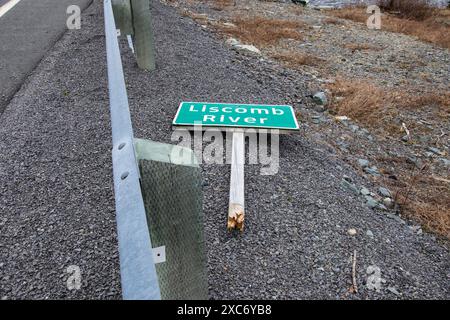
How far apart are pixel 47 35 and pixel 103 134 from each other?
12.1 ft

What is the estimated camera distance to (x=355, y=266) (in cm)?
217

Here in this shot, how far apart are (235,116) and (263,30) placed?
610 centimetres

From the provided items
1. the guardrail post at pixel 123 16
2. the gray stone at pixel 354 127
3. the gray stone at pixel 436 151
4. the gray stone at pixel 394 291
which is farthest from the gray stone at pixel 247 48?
the gray stone at pixel 394 291

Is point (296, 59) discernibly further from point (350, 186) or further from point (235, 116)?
point (350, 186)

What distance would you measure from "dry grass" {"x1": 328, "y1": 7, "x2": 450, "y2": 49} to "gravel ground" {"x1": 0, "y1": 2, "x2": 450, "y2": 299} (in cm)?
855

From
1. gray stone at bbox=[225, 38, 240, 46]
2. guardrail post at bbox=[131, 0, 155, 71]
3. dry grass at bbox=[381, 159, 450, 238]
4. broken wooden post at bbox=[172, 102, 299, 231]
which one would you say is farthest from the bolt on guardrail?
gray stone at bbox=[225, 38, 240, 46]

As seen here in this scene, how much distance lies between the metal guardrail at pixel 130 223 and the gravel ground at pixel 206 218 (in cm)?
91

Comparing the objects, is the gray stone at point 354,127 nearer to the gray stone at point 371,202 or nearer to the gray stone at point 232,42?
the gray stone at point 371,202

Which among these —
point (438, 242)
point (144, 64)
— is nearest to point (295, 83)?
point (144, 64)

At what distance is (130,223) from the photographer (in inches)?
37.4

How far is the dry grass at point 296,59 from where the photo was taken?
7.30 meters

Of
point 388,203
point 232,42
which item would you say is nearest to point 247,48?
point 232,42

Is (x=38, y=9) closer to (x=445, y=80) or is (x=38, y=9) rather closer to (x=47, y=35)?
(x=47, y=35)

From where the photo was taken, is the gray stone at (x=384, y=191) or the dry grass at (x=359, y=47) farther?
the dry grass at (x=359, y=47)
